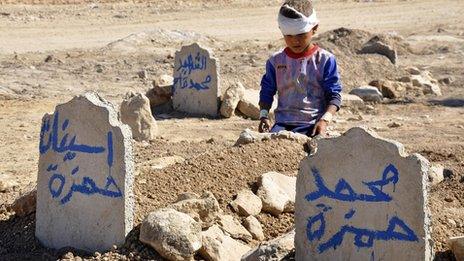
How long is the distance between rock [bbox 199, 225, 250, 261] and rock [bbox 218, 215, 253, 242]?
0.07 m

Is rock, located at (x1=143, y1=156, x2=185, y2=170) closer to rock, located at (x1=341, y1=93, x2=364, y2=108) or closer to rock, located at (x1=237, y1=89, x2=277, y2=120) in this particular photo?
rock, located at (x1=237, y1=89, x2=277, y2=120)

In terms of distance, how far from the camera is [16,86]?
1480cm

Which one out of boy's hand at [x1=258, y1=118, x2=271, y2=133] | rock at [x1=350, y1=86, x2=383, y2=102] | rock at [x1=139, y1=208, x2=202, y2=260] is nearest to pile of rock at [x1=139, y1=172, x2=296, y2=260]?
rock at [x1=139, y1=208, x2=202, y2=260]

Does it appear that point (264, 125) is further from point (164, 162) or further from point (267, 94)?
point (164, 162)

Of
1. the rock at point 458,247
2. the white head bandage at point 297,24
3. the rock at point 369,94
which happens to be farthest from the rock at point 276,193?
the rock at point 369,94

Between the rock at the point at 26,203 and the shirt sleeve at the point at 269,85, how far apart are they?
75.8 inches

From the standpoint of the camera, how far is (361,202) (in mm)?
5965

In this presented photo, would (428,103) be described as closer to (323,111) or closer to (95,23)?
(323,111)

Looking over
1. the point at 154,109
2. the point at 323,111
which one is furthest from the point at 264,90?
the point at 154,109

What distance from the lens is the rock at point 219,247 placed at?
6.42 m

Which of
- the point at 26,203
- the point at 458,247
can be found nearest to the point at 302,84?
the point at 26,203

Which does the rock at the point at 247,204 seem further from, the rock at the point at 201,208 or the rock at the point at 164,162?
the rock at the point at 164,162

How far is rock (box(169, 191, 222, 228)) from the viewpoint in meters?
6.63

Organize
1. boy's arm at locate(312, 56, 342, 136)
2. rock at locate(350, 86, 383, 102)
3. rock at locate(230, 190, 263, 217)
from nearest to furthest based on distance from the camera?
rock at locate(230, 190, 263, 217)
boy's arm at locate(312, 56, 342, 136)
rock at locate(350, 86, 383, 102)
